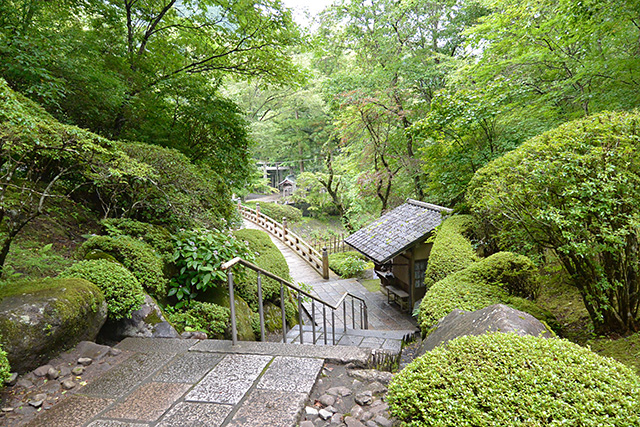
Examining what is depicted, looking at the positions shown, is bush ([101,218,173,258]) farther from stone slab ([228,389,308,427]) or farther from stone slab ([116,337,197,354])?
stone slab ([228,389,308,427])

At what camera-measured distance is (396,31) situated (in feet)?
38.7

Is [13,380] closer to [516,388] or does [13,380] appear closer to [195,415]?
[195,415]

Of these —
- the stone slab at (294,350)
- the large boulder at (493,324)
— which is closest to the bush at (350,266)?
the large boulder at (493,324)

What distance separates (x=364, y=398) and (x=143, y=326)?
2.38 metres

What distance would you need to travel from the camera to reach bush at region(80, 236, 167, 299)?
370cm

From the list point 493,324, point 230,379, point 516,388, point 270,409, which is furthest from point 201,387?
point 493,324

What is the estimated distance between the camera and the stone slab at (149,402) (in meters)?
2.02

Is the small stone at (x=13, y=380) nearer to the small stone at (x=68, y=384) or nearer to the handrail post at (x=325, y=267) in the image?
the small stone at (x=68, y=384)

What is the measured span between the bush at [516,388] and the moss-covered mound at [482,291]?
2088 mm

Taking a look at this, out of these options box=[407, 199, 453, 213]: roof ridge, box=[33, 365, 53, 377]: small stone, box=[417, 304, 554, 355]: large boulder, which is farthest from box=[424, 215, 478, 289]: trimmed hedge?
box=[33, 365, 53, 377]: small stone

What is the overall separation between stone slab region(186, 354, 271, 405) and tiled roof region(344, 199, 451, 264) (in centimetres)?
543

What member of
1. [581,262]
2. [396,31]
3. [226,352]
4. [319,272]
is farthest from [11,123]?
[396,31]

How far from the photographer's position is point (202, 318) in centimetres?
397

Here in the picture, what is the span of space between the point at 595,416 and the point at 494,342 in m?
0.52
